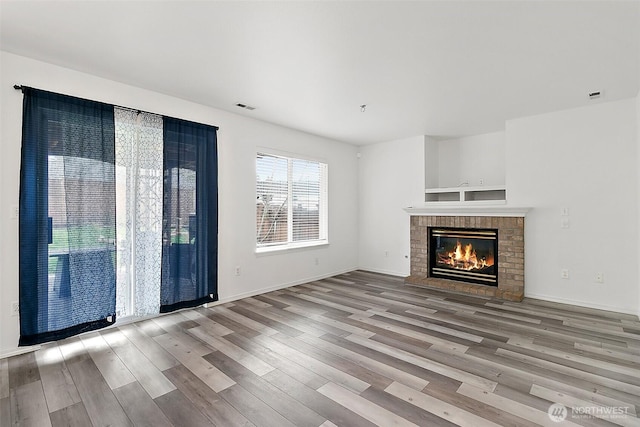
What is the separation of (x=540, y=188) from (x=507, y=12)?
3.17 m

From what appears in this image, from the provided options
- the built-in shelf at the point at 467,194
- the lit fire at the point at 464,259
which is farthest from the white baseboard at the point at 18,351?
the built-in shelf at the point at 467,194

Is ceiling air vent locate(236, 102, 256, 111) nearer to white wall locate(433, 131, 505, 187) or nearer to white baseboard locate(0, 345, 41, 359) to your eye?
white baseboard locate(0, 345, 41, 359)

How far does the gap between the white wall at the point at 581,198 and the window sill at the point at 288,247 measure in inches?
130

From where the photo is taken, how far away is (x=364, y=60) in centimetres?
285

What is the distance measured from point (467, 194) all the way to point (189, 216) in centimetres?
452

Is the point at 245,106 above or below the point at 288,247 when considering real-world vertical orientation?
above

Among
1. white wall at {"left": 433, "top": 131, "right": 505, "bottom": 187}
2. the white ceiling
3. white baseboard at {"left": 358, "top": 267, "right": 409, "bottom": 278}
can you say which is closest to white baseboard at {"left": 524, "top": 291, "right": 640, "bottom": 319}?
white wall at {"left": 433, "top": 131, "right": 505, "bottom": 187}

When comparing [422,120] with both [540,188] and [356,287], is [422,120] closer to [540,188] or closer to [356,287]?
[540,188]

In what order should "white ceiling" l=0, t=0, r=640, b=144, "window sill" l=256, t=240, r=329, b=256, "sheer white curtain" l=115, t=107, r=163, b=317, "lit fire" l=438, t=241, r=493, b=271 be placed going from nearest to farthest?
1. "white ceiling" l=0, t=0, r=640, b=144
2. "sheer white curtain" l=115, t=107, r=163, b=317
3. "window sill" l=256, t=240, r=329, b=256
4. "lit fire" l=438, t=241, r=493, b=271

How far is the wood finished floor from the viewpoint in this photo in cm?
198

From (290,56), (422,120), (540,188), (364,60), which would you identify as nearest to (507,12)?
(364,60)

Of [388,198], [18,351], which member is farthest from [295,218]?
[18,351]

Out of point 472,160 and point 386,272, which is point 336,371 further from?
point 472,160

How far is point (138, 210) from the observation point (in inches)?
138
